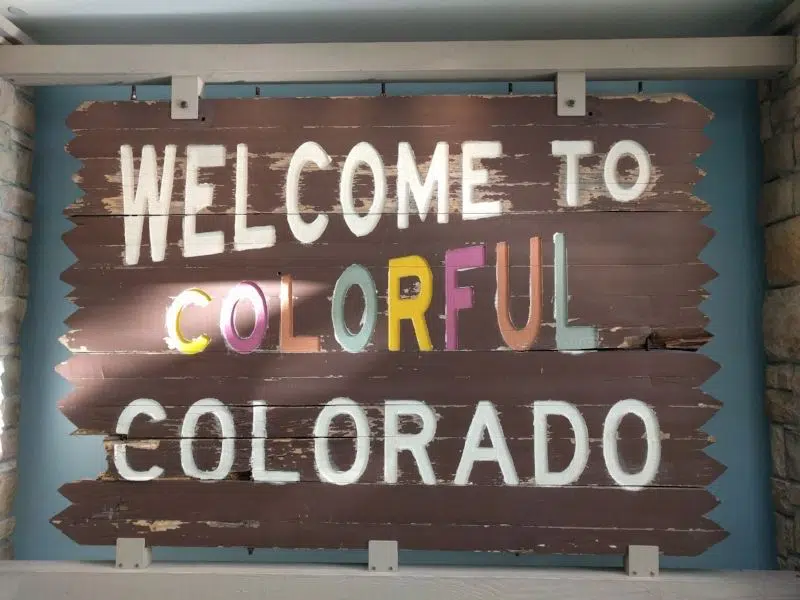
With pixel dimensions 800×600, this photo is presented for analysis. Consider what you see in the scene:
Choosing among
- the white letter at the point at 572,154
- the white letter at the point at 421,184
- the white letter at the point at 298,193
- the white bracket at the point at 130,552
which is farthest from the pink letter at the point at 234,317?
the white letter at the point at 572,154

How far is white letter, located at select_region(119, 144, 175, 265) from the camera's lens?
2.21 m

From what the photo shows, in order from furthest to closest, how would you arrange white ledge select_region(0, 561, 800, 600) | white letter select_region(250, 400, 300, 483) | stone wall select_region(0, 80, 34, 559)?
stone wall select_region(0, 80, 34, 559) < white letter select_region(250, 400, 300, 483) < white ledge select_region(0, 561, 800, 600)

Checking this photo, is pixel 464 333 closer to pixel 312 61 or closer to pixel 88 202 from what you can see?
pixel 312 61

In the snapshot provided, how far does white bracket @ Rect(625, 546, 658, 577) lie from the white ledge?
0.02 metres

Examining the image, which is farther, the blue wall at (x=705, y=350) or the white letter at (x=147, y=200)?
the blue wall at (x=705, y=350)

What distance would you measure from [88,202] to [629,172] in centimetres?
182

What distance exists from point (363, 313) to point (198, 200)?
68cm

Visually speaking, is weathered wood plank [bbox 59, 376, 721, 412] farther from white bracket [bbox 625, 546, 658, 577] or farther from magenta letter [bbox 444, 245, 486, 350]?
white bracket [bbox 625, 546, 658, 577]

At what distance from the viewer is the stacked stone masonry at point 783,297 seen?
2.15 metres

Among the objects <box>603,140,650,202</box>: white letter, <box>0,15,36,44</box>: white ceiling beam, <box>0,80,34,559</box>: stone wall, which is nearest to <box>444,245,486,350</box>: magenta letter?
<box>603,140,650,202</box>: white letter

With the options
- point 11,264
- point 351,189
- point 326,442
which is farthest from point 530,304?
point 11,264

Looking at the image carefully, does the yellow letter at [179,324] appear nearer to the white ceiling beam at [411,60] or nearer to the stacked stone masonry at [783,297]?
the white ceiling beam at [411,60]

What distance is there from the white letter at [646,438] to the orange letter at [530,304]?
358 mm

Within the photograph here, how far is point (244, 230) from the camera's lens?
7.22ft
